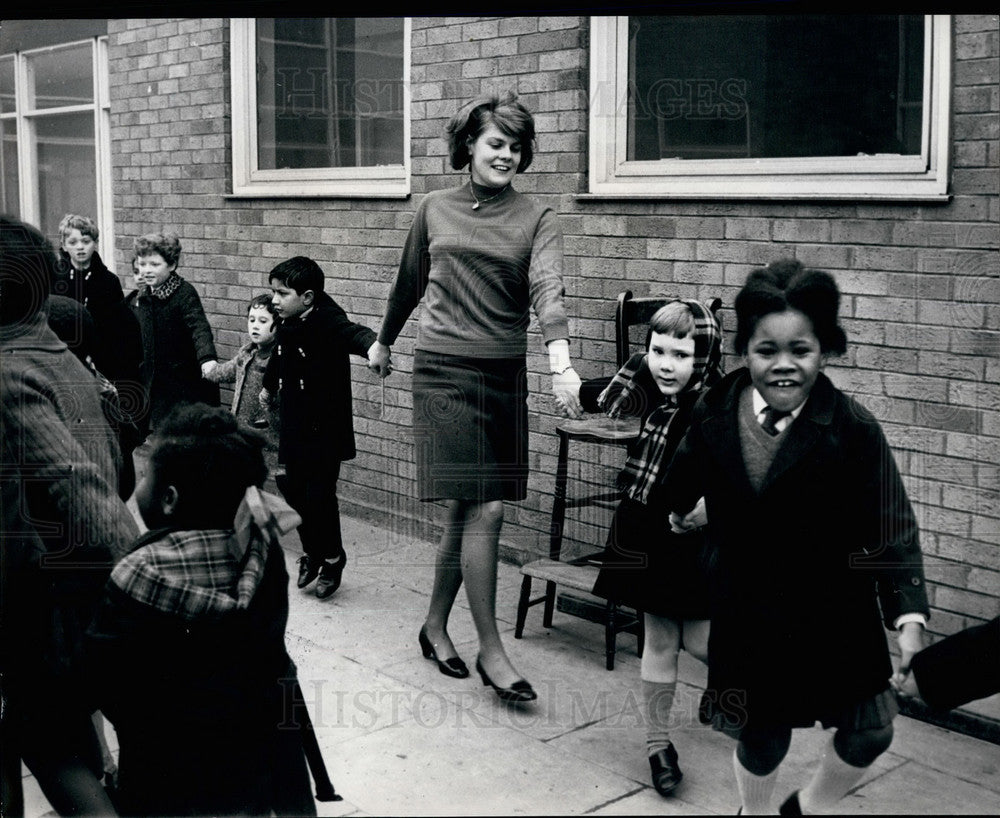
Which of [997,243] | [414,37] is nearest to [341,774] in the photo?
[997,243]

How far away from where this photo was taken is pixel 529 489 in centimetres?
583

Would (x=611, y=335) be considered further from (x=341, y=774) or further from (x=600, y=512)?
(x=341, y=774)

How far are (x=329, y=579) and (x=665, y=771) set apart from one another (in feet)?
7.22

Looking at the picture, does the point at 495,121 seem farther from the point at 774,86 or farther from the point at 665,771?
the point at 665,771

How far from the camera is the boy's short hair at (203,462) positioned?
2857 mm

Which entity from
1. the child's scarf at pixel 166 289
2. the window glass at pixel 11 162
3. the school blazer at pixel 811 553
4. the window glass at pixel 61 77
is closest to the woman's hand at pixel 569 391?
the school blazer at pixel 811 553

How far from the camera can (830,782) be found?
122 inches

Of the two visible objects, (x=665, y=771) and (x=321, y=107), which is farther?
(x=321, y=107)

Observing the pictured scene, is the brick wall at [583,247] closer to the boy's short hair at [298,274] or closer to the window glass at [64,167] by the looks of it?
the window glass at [64,167]

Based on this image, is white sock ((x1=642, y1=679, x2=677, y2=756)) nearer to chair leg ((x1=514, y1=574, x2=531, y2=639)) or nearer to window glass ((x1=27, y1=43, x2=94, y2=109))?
chair leg ((x1=514, y1=574, x2=531, y2=639))

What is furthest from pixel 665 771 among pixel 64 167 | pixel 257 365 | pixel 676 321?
pixel 64 167

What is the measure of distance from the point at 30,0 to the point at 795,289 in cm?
181

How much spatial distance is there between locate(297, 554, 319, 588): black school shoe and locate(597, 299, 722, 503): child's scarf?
210 centimetres

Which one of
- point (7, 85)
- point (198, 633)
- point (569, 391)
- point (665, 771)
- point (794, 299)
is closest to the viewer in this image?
point (198, 633)
